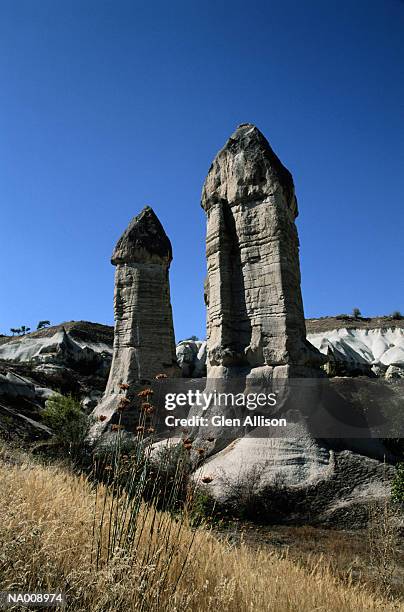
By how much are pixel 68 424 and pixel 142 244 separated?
495cm

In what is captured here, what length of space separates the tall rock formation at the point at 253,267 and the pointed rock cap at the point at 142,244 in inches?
147

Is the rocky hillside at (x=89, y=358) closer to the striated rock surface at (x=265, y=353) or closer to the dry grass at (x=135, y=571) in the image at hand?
the striated rock surface at (x=265, y=353)

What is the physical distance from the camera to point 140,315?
1259cm

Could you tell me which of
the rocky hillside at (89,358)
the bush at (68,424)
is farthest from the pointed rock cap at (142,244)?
the rocky hillside at (89,358)

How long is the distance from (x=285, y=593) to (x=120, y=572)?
1223 mm

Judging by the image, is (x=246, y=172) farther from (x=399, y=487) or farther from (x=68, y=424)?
(x=68, y=424)

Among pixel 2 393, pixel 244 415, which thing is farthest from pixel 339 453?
pixel 2 393

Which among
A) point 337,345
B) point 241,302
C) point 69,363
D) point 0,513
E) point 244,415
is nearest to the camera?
point 0,513

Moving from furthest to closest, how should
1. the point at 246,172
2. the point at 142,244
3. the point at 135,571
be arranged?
the point at 142,244 → the point at 246,172 → the point at 135,571

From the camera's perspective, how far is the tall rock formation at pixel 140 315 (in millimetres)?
12383

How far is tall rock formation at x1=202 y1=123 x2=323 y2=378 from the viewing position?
8164 millimetres

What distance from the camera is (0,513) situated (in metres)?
3.04

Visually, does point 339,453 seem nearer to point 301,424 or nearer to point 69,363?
point 301,424

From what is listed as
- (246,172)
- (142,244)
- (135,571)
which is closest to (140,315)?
(142,244)
